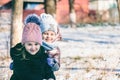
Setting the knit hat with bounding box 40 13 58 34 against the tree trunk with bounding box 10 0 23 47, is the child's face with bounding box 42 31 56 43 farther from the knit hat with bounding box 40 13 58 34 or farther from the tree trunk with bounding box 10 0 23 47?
the tree trunk with bounding box 10 0 23 47

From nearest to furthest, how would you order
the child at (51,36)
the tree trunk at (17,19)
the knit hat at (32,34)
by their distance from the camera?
the knit hat at (32,34) < the child at (51,36) < the tree trunk at (17,19)

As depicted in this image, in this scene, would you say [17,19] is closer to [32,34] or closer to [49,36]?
[49,36]

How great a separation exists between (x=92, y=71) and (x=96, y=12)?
110 ft

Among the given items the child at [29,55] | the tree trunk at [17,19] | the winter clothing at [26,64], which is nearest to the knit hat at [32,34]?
the child at [29,55]

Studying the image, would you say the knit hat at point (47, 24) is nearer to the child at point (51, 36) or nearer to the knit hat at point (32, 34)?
the child at point (51, 36)

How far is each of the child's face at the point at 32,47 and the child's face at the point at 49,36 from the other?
0.17 meters

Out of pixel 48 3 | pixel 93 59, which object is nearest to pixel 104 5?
pixel 48 3

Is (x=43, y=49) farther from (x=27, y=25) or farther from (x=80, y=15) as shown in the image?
(x=80, y=15)

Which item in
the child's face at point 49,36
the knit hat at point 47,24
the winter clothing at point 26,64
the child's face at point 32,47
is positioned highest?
the knit hat at point 47,24

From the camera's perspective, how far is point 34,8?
38406 mm

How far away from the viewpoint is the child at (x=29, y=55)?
12.2 feet

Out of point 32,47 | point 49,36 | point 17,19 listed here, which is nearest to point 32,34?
point 32,47

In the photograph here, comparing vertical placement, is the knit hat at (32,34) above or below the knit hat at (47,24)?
below

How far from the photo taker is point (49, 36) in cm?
387
